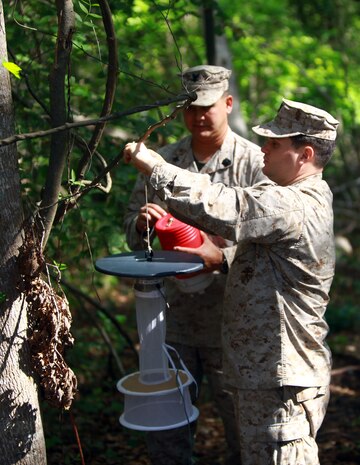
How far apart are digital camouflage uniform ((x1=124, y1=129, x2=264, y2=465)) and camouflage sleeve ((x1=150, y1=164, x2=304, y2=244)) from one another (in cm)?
97

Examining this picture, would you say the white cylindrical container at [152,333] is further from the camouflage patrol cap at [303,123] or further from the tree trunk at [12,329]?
the camouflage patrol cap at [303,123]

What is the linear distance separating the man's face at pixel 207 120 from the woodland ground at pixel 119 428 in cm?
163

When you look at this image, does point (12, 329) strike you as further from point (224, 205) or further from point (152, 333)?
point (224, 205)

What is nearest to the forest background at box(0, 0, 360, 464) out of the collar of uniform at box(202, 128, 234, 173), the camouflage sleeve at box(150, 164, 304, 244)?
the camouflage sleeve at box(150, 164, 304, 244)

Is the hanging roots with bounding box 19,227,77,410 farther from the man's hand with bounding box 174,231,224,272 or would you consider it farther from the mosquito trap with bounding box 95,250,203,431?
the man's hand with bounding box 174,231,224,272

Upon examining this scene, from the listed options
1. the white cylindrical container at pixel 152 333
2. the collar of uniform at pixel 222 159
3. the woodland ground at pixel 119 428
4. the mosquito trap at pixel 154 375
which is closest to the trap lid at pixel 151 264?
the mosquito trap at pixel 154 375

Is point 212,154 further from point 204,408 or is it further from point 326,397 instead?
point 204,408

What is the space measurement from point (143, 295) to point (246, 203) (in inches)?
26.1

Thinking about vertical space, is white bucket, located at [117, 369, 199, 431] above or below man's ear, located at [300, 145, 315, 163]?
below

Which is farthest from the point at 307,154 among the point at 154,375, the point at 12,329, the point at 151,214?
the point at 12,329

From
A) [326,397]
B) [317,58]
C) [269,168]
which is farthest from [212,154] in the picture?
[317,58]

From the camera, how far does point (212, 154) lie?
13.9ft

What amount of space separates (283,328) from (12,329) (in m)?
1.13

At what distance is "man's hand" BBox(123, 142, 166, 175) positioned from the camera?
10.3ft
